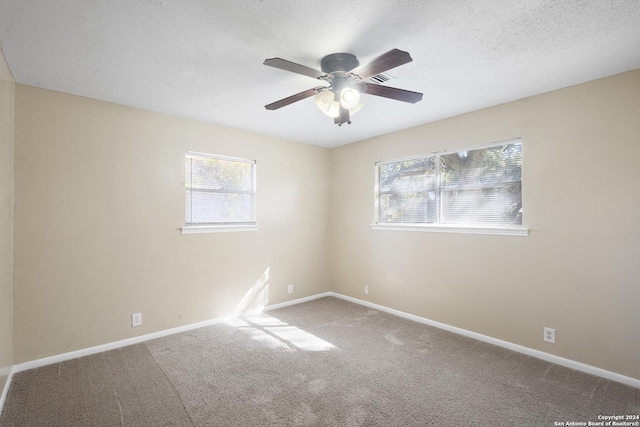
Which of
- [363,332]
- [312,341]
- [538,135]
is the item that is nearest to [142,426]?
[312,341]

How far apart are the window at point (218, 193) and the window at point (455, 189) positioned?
6.09ft

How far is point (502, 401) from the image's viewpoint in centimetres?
220

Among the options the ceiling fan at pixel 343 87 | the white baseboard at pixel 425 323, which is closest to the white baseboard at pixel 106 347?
the white baseboard at pixel 425 323

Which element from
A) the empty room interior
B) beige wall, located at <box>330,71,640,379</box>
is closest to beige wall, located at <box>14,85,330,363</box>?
the empty room interior

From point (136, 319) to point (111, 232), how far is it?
94cm

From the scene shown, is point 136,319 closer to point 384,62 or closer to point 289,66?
point 289,66

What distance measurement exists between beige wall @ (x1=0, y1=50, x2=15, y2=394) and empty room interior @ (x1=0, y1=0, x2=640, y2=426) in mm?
37

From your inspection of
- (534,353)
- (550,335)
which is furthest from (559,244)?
(534,353)

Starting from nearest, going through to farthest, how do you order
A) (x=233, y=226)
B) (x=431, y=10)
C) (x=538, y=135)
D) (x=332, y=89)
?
(x=431, y=10) → (x=332, y=89) → (x=538, y=135) → (x=233, y=226)

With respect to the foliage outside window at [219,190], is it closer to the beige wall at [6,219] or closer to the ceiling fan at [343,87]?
the beige wall at [6,219]

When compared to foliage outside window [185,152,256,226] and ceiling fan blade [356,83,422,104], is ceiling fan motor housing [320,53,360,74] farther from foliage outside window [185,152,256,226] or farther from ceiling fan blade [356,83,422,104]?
foliage outside window [185,152,256,226]

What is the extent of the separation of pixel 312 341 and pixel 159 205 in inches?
87.6

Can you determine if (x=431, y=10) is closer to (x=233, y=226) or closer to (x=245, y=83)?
(x=245, y=83)

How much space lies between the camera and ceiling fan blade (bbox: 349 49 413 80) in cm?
162
